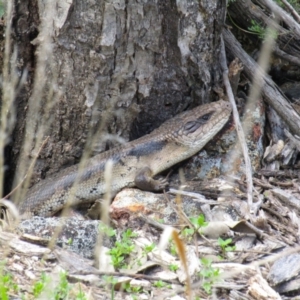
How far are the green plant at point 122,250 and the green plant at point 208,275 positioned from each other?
19.6 inches

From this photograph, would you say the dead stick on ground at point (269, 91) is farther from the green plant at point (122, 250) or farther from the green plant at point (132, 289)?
the green plant at point (132, 289)

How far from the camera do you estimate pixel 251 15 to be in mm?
6035

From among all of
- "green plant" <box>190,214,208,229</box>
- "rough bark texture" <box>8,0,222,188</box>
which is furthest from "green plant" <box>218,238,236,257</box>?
"rough bark texture" <box>8,0,222,188</box>

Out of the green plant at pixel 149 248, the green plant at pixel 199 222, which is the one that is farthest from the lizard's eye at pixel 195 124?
the green plant at pixel 149 248

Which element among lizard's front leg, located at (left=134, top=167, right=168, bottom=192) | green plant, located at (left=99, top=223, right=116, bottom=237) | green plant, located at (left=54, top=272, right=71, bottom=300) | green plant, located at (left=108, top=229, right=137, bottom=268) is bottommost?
green plant, located at (left=54, top=272, right=71, bottom=300)

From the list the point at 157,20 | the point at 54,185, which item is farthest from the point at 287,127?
the point at 54,185

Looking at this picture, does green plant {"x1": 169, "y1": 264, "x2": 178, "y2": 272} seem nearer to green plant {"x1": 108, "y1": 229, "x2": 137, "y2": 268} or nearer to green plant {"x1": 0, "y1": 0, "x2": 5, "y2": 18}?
green plant {"x1": 108, "y1": 229, "x2": 137, "y2": 268}

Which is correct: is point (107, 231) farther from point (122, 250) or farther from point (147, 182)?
point (147, 182)

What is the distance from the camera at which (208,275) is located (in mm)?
3666

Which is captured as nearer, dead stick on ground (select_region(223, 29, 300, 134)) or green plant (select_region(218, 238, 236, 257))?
green plant (select_region(218, 238, 236, 257))

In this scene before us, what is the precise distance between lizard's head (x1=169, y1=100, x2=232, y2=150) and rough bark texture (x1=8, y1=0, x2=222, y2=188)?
24 cm

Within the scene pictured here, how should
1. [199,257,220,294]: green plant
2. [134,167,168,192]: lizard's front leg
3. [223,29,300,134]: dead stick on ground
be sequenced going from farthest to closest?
[223,29,300,134]: dead stick on ground, [134,167,168,192]: lizard's front leg, [199,257,220,294]: green plant

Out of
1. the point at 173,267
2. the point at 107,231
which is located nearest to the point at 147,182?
the point at 107,231

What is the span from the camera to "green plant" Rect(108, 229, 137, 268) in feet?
12.8
